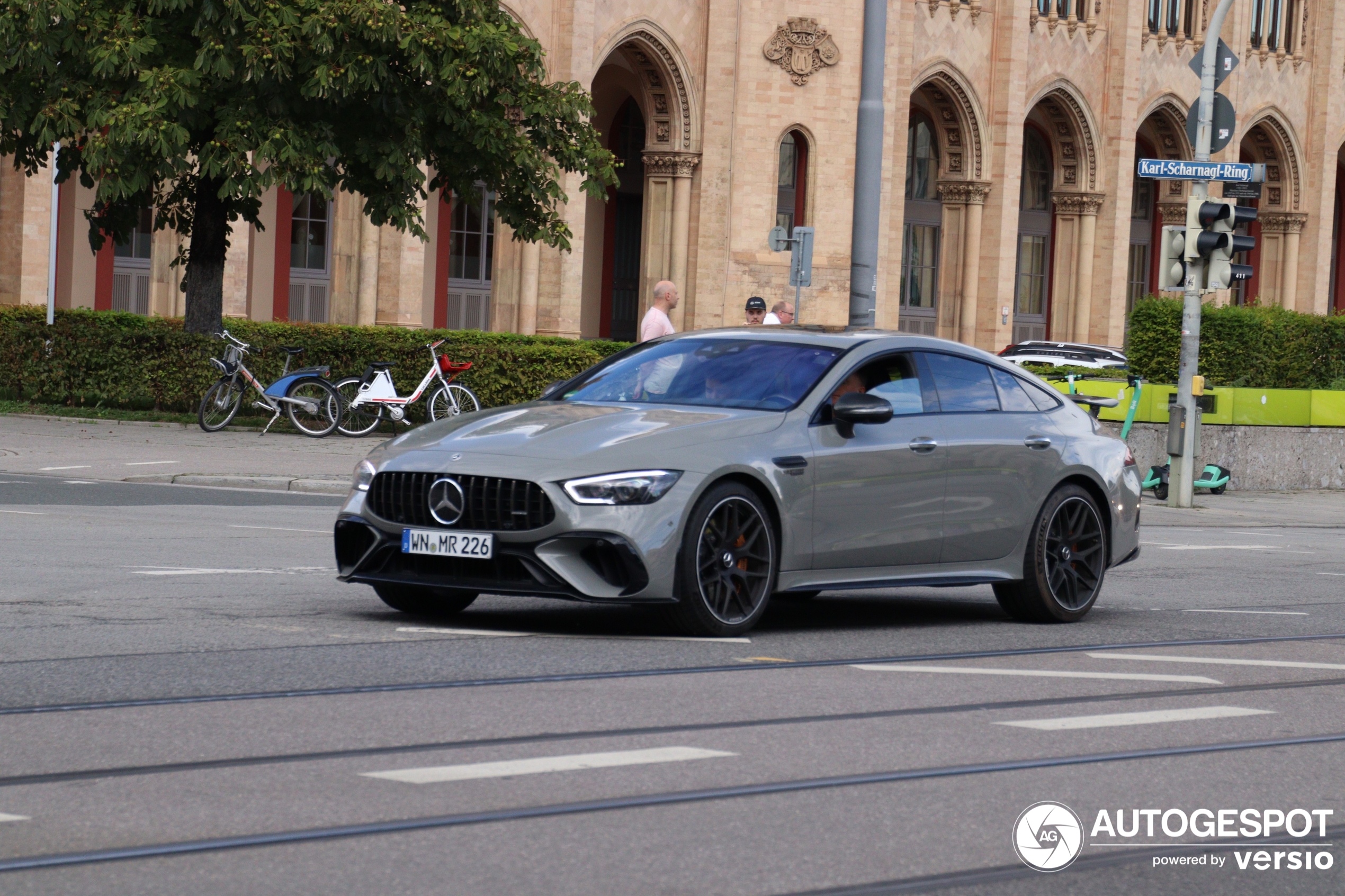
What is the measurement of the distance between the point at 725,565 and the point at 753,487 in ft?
1.23

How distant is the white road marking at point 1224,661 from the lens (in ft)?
29.0

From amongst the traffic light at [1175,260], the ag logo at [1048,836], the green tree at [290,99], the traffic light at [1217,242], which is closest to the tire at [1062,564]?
the ag logo at [1048,836]

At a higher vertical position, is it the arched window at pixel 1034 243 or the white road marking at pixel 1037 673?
the arched window at pixel 1034 243

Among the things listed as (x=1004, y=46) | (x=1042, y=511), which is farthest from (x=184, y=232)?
(x=1004, y=46)

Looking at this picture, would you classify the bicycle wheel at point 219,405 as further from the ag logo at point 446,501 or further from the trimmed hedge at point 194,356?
the ag logo at point 446,501

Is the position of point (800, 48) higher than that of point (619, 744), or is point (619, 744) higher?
point (800, 48)

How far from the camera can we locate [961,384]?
33.6 feet

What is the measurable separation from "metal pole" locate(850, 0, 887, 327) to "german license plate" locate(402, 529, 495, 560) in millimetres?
10574

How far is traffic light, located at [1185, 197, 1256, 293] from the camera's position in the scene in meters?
A: 20.7

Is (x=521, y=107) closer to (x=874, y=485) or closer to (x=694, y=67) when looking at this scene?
(x=874, y=485)

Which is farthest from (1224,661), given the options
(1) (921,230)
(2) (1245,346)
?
(1) (921,230)

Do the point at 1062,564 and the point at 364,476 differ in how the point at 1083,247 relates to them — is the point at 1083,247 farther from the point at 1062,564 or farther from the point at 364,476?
the point at 364,476

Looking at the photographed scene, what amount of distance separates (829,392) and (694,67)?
3809 cm

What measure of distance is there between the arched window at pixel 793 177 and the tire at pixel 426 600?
37.9m
